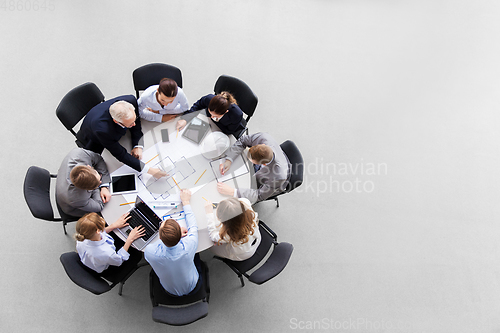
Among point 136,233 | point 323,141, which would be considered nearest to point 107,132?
point 136,233

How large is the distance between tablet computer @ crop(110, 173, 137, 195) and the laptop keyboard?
0.21 meters

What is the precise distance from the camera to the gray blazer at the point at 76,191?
2514 millimetres

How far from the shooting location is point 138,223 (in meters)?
2.58

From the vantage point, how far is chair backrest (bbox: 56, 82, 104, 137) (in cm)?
289

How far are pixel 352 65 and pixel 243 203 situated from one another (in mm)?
3045

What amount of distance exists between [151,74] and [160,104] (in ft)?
1.68

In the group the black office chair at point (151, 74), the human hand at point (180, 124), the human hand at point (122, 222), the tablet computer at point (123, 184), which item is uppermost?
the black office chair at point (151, 74)

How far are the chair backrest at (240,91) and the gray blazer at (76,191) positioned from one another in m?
1.37

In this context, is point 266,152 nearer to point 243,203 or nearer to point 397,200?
point 243,203

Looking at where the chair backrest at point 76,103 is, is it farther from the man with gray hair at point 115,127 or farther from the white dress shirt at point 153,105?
the white dress shirt at point 153,105

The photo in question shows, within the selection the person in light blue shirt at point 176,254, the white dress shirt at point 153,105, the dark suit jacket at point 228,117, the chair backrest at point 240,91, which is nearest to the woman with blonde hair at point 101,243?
the person in light blue shirt at point 176,254

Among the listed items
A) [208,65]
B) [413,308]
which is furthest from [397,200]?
[208,65]

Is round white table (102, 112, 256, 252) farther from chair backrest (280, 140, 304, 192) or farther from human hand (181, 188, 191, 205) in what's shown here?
chair backrest (280, 140, 304, 192)

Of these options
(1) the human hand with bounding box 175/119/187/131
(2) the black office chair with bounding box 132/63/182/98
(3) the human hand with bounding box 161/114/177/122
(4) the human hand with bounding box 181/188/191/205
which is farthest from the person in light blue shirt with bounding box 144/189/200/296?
(2) the black office chair with bounding box 132/63/182/98
